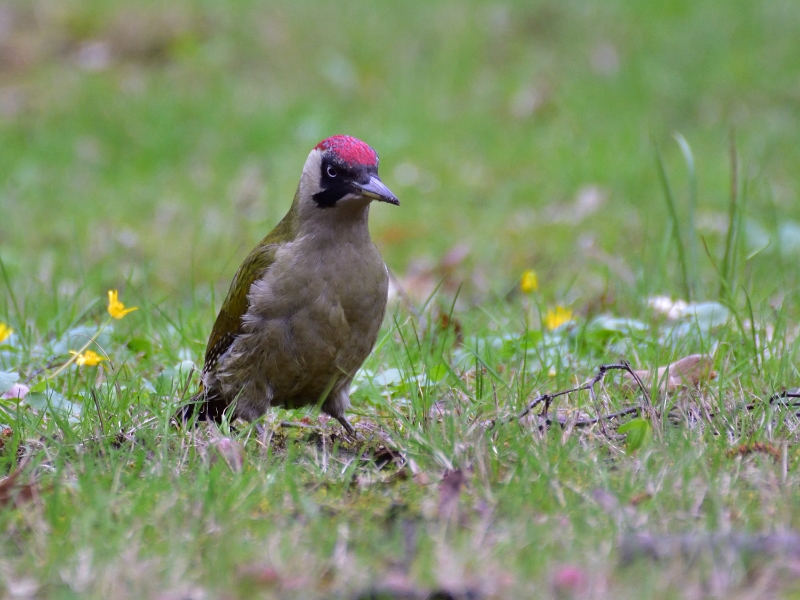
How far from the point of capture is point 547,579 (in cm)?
233

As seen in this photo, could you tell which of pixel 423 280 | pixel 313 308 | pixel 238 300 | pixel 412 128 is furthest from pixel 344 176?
pixel 412 128

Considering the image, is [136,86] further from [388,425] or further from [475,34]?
[388,425]

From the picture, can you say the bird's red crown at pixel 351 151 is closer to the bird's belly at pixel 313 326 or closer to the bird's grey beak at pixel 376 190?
the bird's grey beak at pixel 376 190

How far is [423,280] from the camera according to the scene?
249 inches

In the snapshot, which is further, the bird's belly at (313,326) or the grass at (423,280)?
the bird's belly at (313,326)

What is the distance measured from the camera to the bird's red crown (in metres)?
3.86

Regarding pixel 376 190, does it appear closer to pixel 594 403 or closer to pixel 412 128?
pixel 594 403

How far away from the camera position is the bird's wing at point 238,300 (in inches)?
155

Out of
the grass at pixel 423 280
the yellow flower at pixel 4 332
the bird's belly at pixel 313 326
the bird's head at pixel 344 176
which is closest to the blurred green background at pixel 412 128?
the grass at pixel 423 280

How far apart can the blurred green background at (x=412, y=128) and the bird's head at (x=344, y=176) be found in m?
1.49

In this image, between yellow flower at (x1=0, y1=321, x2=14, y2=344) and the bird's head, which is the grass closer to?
yellow flower at (x1=0, y1=321, x2=14, y2=344)

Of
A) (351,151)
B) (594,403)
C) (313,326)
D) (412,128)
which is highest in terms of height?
(351,151)

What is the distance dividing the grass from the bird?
0.14m

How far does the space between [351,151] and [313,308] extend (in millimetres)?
581
